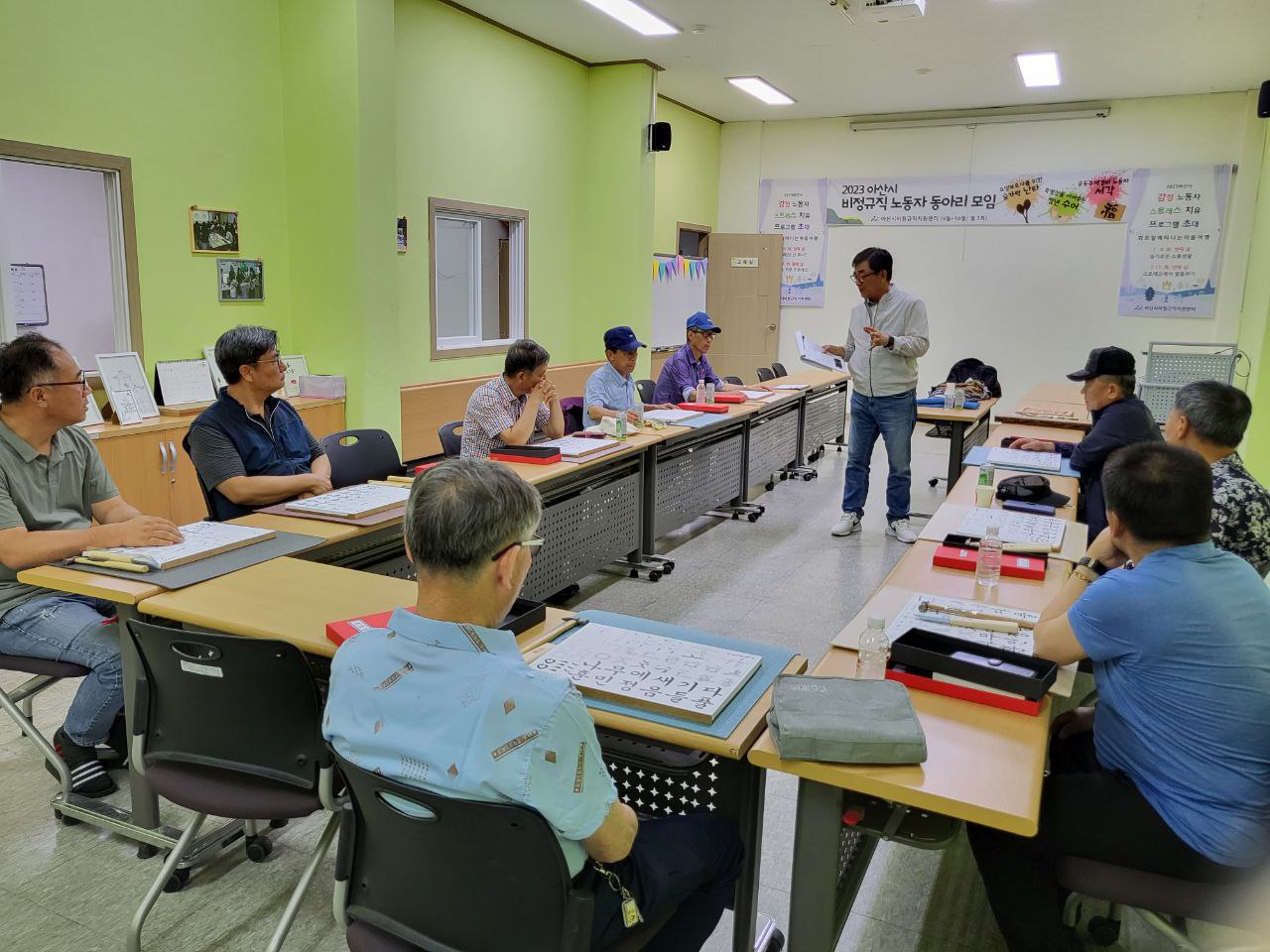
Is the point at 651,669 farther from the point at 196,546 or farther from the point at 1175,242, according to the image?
the point at 1175,242

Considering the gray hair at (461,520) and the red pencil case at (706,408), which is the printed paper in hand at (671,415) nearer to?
the red pencil case at (706,408)

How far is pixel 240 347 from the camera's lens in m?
2.99

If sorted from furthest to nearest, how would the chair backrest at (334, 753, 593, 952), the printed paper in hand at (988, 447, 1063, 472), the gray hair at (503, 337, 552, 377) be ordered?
the gray hair at (503, 337, 552, 377) → the printed paper in hand at (988, 447, 1063, 472) → the chair backrest at (334, 753, 593, 952)

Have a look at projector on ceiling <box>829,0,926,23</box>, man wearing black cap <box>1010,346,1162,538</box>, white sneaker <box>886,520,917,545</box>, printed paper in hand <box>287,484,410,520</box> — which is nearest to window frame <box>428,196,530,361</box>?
projector on ceiling <box>829,0,926,23</box>

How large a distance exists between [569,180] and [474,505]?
23.6 ft

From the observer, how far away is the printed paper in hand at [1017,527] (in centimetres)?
269

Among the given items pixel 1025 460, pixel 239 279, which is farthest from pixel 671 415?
pixel 239 279

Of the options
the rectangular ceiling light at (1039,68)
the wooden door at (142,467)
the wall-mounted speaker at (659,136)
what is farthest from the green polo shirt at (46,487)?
the rectangular ceiling light at (1039,68)

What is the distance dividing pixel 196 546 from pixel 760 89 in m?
7.66

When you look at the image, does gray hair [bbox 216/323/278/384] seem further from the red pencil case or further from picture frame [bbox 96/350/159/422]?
the red pencil case

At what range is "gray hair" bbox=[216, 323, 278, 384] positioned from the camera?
2.99 meters

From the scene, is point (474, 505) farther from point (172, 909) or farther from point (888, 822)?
point (172, 909)

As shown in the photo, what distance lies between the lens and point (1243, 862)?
1.48 meters

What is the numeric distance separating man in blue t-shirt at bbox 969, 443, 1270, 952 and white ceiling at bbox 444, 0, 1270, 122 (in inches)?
214
